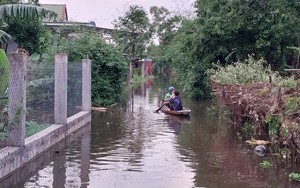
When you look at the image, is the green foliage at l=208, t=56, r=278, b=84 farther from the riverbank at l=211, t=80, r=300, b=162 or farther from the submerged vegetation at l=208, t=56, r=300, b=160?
the riverbank at l=211, t=80, r=300, b=162

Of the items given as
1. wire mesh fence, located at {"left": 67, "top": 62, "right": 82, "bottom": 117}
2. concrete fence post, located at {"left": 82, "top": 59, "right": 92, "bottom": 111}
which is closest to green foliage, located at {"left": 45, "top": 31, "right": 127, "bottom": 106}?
concrete fence post, located at {"left": 82, "top": 59, "right": 92, "bottom": 111}

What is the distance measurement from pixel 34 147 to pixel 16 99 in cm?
161

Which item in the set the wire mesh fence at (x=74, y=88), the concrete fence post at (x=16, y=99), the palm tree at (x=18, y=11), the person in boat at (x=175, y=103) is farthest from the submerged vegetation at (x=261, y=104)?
the palm tree at (x=18, y=11)

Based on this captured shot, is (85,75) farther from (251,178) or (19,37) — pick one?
(251,178)

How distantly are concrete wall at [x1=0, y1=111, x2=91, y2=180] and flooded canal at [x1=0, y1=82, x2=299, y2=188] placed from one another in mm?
171

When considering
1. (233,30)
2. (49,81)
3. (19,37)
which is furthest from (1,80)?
(233,30)

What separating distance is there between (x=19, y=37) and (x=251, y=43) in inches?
515

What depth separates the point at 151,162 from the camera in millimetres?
11500

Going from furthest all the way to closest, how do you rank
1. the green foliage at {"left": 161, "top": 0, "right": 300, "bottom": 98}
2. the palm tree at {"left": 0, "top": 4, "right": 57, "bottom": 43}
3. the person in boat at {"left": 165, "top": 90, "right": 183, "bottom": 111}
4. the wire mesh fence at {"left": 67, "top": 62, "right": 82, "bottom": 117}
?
the green foliage at {"left": 161, "top": 0, "right": 300, "bottom": 98} → the person in boat at {"left": 165, "top": 90, "right": 183, "bottom": 111} → the wire mesh fence at {"left": 67, "top": 62, "right": 82, "bottom": 117} → the palm tree at {"left": 0, "top": 4, "right": 57, "bottom": 43}

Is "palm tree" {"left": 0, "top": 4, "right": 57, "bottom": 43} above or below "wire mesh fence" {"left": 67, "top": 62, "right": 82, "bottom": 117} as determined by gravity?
above

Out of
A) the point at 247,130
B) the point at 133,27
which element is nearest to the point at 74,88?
the point at 247,130

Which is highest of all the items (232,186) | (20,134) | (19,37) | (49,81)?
(19,37)

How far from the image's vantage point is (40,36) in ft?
79.9

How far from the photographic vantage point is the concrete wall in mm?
9781
